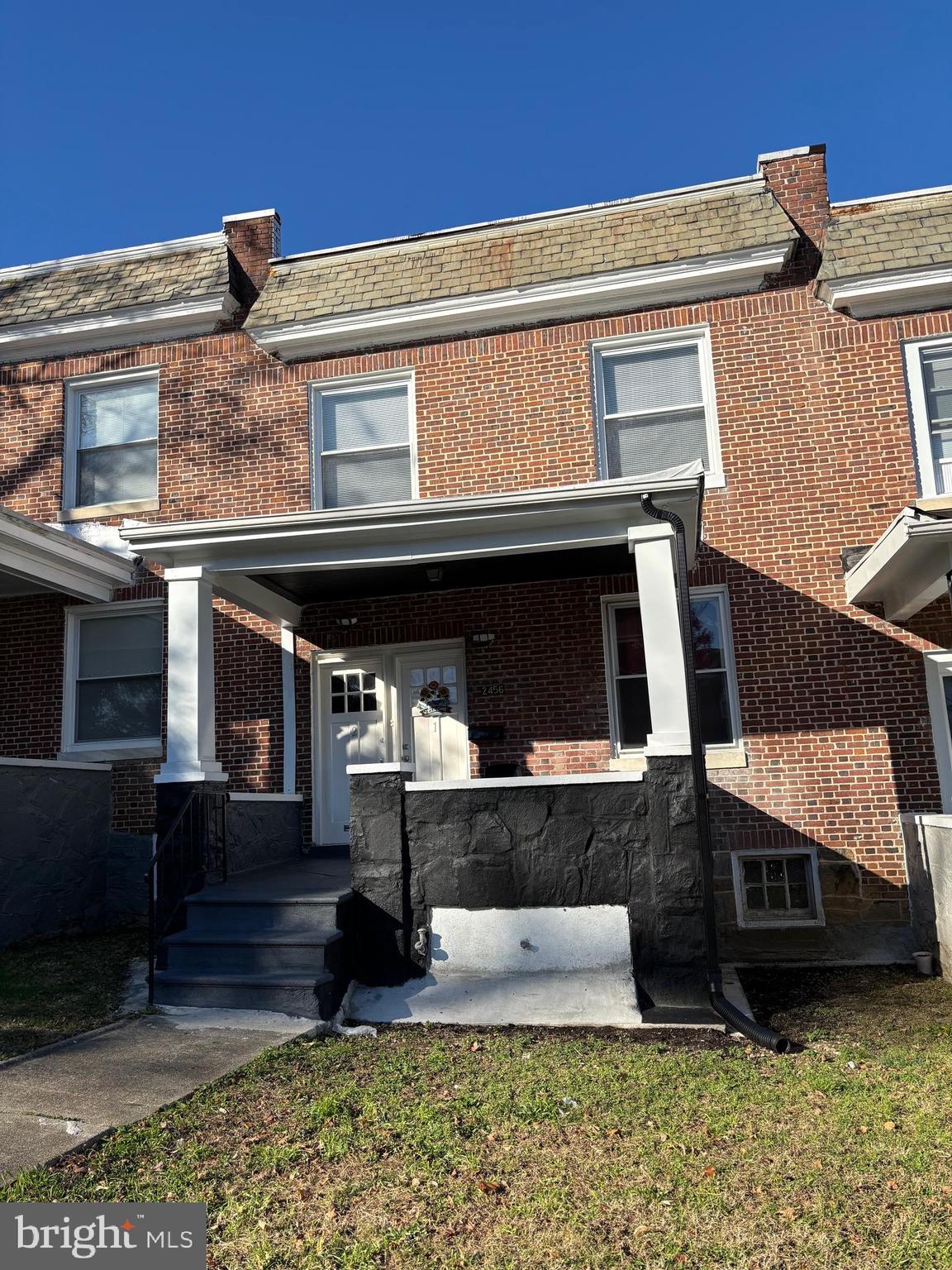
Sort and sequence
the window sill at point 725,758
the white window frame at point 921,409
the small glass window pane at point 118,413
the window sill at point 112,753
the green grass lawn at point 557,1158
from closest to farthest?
the green grass lawn at point 557,1158, the window sill at point 725,758, the white window frame at point 921,409, the window sill at point 112,753, the small glass window pane at point 118,413

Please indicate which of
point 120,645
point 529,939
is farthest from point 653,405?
point 120,645

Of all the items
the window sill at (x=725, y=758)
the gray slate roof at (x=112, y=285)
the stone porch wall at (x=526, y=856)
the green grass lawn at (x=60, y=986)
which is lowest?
the green grass lawn at (x=60, y=986)

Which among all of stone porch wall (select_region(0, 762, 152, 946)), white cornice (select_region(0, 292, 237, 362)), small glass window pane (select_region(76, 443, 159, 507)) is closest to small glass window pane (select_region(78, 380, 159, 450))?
small glass window pane (select_region(76, 443, 159, 507))

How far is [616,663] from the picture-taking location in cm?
1000

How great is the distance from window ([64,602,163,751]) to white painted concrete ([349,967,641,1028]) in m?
5.05

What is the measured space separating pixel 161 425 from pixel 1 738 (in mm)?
3873

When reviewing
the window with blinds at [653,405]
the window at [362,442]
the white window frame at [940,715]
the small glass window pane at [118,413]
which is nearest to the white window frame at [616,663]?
the window with blinds at [653,405]

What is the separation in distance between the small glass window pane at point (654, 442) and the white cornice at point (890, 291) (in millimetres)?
1718

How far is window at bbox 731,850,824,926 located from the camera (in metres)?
9.24

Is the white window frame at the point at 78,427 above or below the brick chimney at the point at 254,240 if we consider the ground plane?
below

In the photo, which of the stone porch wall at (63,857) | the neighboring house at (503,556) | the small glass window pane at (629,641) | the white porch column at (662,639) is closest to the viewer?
the white porch column at (662,639)

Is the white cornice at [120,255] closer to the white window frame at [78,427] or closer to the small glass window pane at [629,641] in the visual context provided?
the white window frame at [78,427]

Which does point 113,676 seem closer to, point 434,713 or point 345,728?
point 345,728

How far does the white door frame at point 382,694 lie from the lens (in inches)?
408
